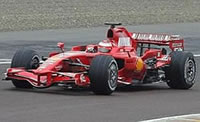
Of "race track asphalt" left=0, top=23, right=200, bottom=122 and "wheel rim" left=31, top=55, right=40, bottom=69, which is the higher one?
"wheel rim" left=31, top=55, right=40, bottom=69

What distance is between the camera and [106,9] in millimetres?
44156

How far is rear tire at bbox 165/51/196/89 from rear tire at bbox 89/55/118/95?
6.65 ft

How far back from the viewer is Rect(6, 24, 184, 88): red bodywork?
1506cm

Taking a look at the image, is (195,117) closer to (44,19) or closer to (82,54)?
(82,54)

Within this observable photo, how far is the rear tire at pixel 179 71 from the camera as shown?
1658cm

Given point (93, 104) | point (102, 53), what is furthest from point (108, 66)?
point (93, 104)

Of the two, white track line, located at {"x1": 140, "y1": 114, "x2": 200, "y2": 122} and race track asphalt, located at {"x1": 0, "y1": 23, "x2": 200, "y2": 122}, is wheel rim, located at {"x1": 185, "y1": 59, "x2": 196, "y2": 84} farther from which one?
white track line, located at {"x1": 140, "y1": 114, "x2": 200, "y2": 122}

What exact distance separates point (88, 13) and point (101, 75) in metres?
26.2

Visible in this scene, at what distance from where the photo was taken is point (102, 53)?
15.9 meters

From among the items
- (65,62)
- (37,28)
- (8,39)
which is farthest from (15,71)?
(37,28)

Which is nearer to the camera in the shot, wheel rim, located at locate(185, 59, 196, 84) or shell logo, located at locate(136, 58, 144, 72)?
shell logo, located at locate(136, 58, 144, 72)

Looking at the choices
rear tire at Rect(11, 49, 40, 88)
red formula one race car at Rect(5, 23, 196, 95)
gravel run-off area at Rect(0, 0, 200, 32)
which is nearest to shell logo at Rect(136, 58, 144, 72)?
red formula one race car at Rect(5, 23, 196, 95)

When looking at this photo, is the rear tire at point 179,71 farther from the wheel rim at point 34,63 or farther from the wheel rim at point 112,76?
the wheel rim at point 34,63

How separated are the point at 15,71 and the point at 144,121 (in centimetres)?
423
